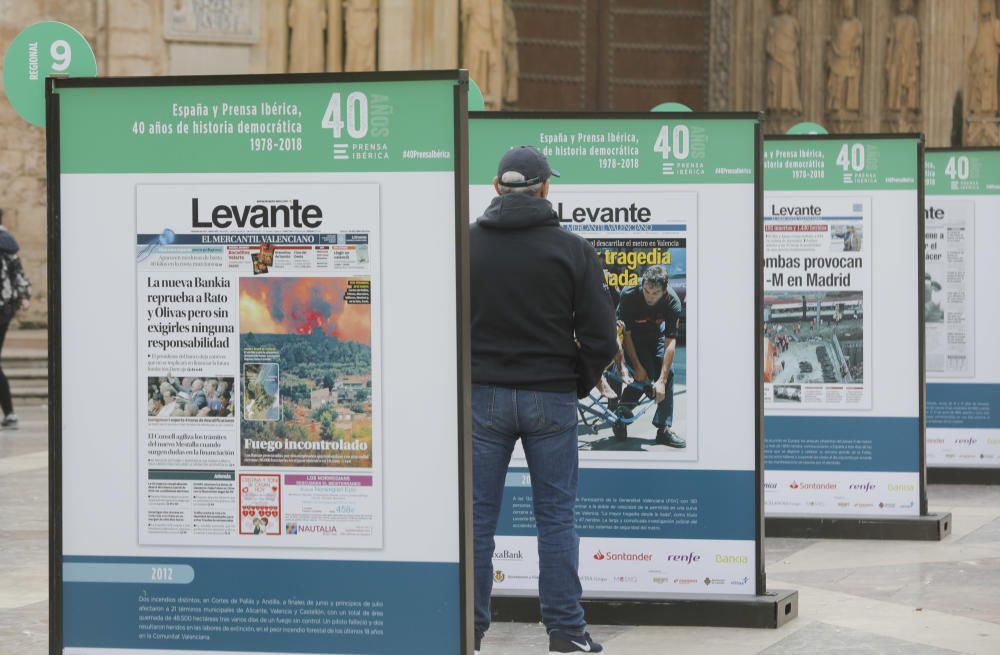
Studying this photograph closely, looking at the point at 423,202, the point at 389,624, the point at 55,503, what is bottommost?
the point at 389,624

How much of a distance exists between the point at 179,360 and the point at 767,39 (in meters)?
20.7

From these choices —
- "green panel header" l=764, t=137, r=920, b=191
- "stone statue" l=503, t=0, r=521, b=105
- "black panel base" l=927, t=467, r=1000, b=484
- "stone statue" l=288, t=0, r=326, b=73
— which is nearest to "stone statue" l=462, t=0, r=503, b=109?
"stone statue" l=503, t=0, r=521, b=105

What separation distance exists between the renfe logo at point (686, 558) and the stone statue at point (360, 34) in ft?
48.6

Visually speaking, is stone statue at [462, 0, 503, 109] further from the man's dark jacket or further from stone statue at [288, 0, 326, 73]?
the man's dark jacket

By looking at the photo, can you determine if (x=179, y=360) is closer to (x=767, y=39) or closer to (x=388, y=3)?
(x=388, y=3)

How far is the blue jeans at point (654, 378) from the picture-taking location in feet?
22.8

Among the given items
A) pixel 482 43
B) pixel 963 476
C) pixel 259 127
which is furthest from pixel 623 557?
pixel 482 43

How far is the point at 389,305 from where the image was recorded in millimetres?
4992

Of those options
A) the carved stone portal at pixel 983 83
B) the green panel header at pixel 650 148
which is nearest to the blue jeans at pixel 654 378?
the green panel header at pixel 650 148

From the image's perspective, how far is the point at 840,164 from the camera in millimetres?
9289

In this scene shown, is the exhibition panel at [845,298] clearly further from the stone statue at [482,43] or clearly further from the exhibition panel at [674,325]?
the stone statue at [482,43]

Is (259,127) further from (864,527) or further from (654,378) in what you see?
(864,527)

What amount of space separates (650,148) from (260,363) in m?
2.41

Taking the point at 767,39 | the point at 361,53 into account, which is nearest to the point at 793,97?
the point at 767,39
